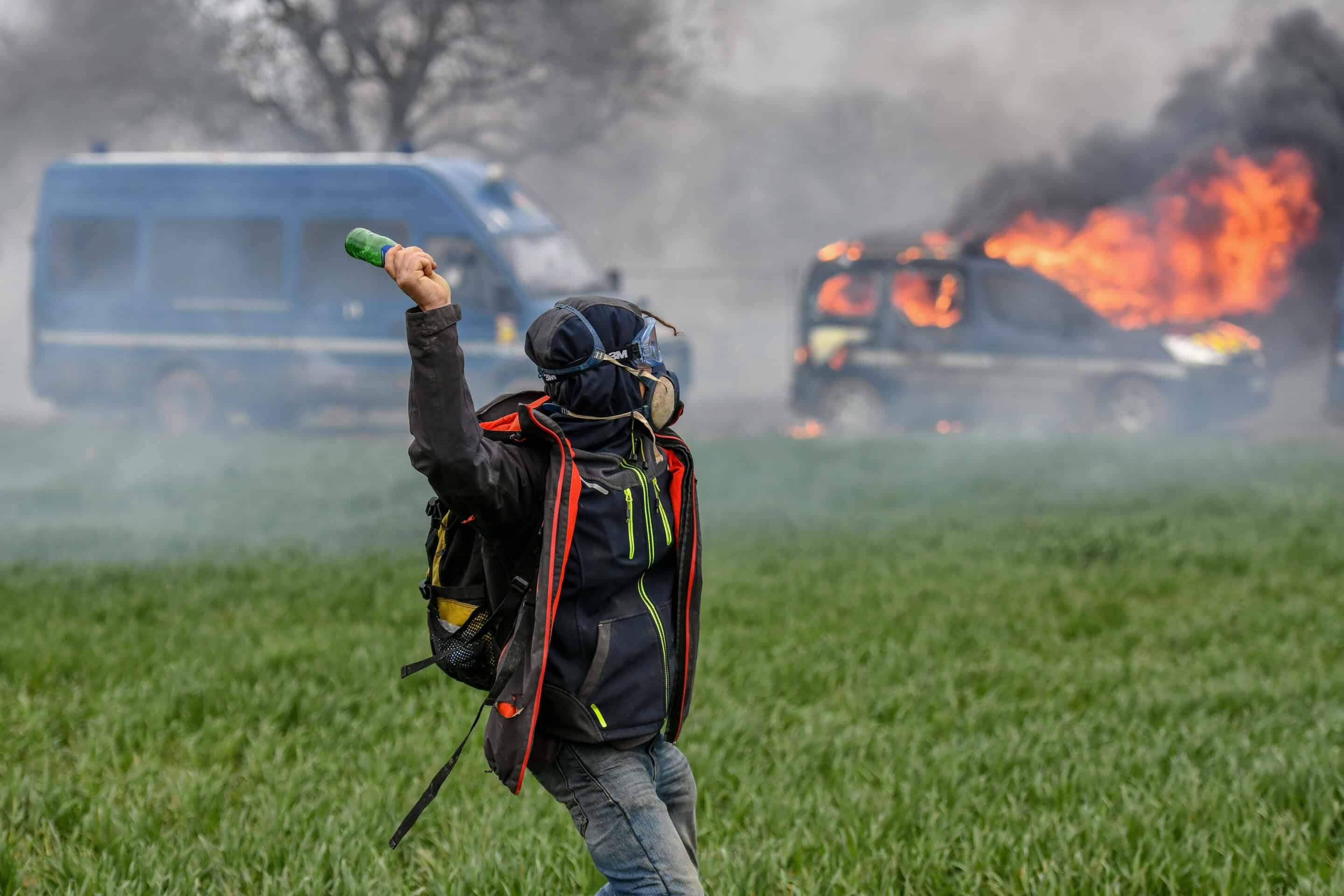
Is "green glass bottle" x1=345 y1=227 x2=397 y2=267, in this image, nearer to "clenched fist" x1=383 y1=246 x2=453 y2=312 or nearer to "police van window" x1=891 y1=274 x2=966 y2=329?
"clenched fist" x1=383 y1=246 x2=453 y2=312

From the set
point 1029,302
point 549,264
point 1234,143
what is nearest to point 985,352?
point 1029,302

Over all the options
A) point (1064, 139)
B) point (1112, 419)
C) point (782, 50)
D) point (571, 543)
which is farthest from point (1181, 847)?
point (782, 50)

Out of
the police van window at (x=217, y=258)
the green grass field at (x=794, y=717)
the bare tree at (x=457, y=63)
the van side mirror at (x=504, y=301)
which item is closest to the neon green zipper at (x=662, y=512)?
the green grass field at (x=794, y=717)

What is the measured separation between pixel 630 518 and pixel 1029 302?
491 inches

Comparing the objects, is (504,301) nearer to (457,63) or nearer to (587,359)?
(587,359)

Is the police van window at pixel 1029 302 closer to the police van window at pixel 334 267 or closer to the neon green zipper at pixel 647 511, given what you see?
the police van window at pixel 334 267

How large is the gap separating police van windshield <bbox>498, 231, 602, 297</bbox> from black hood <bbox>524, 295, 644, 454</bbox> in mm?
11492

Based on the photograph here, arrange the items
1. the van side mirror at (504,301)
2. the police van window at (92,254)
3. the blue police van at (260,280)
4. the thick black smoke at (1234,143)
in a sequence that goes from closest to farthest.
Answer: the van side mirror at (504,301) → the blue police van at (260,280) → the police van window at (92,254) → the thick black smoke at (1234,143)

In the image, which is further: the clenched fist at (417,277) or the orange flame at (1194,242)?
the orange flame at (1194,242)

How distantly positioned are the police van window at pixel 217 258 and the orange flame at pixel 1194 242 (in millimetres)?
9085

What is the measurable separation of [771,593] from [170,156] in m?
10.8

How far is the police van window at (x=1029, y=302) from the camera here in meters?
13.9

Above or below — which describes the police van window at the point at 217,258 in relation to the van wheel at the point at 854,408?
above

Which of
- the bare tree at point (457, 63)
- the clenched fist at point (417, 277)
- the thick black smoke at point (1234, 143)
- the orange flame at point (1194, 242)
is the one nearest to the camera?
the clenched fist at point (417, 277)
